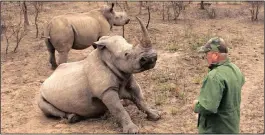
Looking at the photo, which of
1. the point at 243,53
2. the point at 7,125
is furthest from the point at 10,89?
the point at 243,53

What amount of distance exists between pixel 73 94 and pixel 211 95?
245cm

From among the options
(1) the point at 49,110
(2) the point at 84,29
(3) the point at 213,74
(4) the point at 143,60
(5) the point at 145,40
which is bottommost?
(1) the point at 49,110

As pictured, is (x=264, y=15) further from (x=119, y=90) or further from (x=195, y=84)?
(x=119, y=90)

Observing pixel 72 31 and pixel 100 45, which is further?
pixel 72 31

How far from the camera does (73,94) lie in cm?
593

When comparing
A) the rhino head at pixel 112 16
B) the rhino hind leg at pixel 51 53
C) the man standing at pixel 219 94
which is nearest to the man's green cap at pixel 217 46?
the man standing at pixel 219 94

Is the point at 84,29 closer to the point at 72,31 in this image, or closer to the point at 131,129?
the point at 72,31

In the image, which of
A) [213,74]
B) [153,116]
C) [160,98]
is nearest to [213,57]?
[213,74]

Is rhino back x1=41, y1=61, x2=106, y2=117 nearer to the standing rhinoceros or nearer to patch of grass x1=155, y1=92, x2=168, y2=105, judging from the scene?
patch of grass x1=155, y1=92, x2=168, y2=105

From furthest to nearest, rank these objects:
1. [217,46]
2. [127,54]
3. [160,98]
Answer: [160,98], [127,54], [217,46]

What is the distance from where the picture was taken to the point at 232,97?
422 centimetres

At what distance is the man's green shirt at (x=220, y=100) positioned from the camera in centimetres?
405

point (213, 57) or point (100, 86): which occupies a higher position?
point (213, 57)

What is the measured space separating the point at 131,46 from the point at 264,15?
9383 mm
